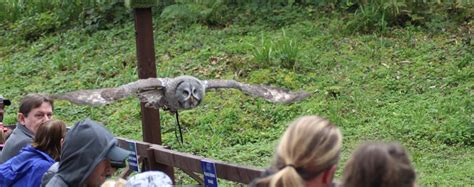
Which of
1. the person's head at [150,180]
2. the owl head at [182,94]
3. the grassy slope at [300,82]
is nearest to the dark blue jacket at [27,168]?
the owl head at [182,94]

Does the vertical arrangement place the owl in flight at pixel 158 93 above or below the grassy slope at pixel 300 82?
above

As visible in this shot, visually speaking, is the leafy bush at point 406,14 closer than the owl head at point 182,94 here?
No

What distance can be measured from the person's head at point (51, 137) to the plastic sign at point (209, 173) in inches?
32.3

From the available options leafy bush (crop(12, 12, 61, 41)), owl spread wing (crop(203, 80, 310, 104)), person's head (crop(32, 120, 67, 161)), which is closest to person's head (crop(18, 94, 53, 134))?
person's head (crop(32, 120, 67, 161))

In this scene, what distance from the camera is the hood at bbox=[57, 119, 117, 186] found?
12.0ft

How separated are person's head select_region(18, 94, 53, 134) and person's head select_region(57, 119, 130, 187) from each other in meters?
1.60

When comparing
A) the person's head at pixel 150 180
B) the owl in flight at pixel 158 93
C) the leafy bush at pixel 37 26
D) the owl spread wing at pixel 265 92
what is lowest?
the leafy bush at pixel 37 26

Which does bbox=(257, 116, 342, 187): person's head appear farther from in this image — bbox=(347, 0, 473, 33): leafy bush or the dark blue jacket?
bbox=(347, 0, 473, 33): leafy bush

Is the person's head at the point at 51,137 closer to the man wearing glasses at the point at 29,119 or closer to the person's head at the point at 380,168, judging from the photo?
the man wearing glasses at the point at 29,119

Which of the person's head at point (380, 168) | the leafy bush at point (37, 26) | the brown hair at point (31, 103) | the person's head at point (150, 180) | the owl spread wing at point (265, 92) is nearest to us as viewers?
the person's head at point (380, 168)

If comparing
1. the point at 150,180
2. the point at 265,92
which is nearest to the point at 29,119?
the point at 265,92

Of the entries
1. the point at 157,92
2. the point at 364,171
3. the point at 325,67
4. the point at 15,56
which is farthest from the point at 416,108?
the point at 15,56

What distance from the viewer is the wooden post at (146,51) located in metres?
5.66

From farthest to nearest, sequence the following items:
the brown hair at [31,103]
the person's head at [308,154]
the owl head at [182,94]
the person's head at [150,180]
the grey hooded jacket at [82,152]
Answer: the owl head at [182,94] < the brown hair at [31,103] < the grey hooded jacket at [82,152] < the person's head at [150,180] < the person's head at [308,154]
